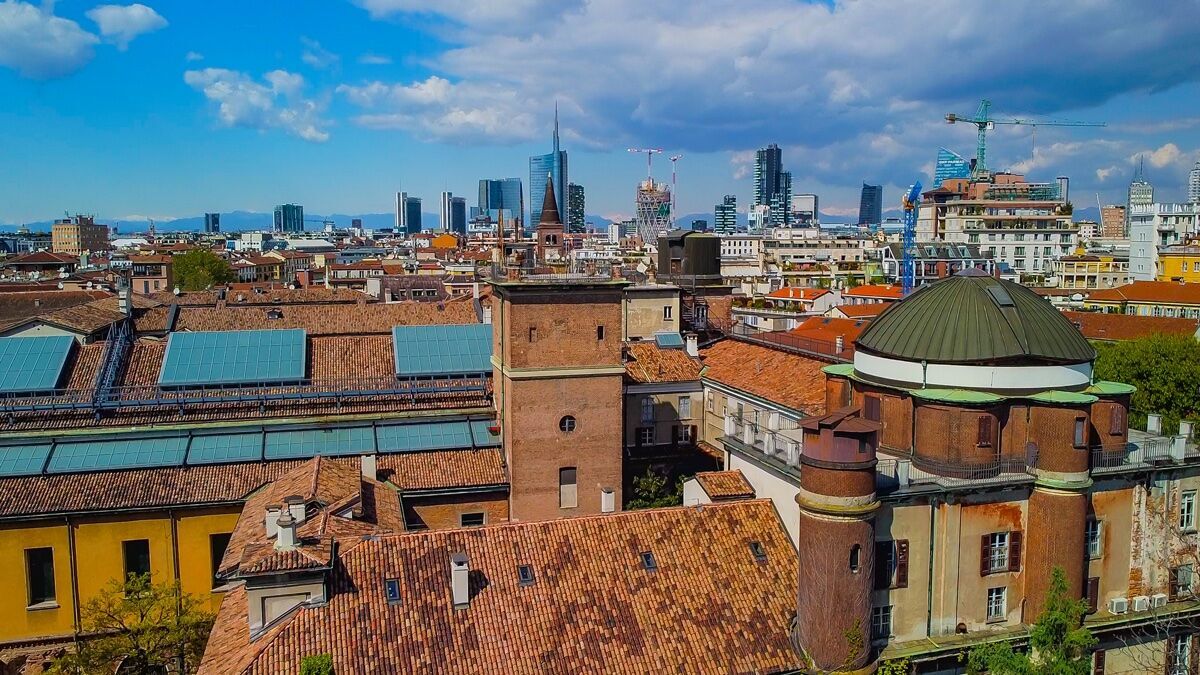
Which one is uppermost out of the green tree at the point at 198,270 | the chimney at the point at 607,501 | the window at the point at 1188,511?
the green tree at the point at 198,270

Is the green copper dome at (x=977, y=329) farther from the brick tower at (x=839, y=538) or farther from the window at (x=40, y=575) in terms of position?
the window at (x=40, y=575)

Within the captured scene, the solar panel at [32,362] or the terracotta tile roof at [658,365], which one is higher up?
the solar panel at [32,362]

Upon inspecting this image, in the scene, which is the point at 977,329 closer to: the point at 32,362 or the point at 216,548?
the point at 216,548

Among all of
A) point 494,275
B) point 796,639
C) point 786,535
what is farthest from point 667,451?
point 796,639

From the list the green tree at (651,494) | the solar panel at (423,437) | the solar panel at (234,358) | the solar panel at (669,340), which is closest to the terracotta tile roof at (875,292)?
the solar panel at (669,340)

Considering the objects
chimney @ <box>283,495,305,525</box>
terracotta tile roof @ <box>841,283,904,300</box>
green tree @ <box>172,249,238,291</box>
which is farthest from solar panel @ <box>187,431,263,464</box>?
green tree @ <box>172,249,238,291</box>

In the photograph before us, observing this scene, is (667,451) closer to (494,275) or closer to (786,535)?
(494,275)

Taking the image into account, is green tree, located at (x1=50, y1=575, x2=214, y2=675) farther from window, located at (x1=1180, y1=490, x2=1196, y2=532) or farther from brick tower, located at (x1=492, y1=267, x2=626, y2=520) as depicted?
window, located at (x1=1180, y1=490, x2=1196, y2=532)

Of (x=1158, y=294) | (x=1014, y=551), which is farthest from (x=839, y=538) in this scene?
(x=1158, y=294)
